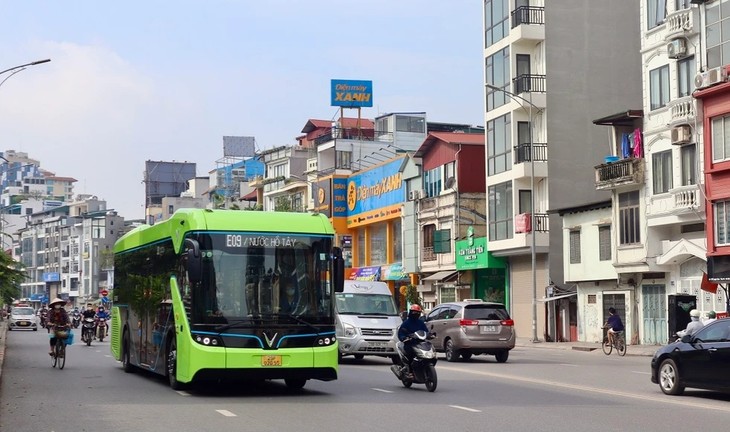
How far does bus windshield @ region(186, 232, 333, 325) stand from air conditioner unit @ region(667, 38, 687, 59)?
86.1 ft

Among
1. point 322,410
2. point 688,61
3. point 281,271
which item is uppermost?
point 688,61

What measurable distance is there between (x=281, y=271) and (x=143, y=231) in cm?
568

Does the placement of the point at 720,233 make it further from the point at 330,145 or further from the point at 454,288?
the point at 330,145

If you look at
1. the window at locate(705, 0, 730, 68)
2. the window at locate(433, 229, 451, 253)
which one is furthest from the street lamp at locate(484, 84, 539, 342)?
the window at locate(705, 0, 730, 68)

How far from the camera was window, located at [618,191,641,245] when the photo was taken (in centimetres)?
4510

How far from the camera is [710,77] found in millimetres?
37938

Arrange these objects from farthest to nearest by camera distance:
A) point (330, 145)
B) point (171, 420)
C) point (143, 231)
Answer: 1. point (330, 145)
2. point (143, 231)
3. point (171, 420)

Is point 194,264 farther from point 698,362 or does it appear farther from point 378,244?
point 378,244

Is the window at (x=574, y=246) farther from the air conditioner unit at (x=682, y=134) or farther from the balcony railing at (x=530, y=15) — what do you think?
the balcony railing at (x=530, y=15)

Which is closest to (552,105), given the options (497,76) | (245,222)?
(497,76)

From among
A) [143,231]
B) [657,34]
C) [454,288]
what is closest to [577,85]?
[657,34]

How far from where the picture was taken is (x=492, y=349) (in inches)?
1210

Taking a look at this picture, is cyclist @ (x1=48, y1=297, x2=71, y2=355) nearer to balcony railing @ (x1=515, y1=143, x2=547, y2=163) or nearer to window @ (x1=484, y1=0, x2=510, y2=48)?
balcony railing @ (x1=515, y1=143, x2=547, y2=163)

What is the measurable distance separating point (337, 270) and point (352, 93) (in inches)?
2832
